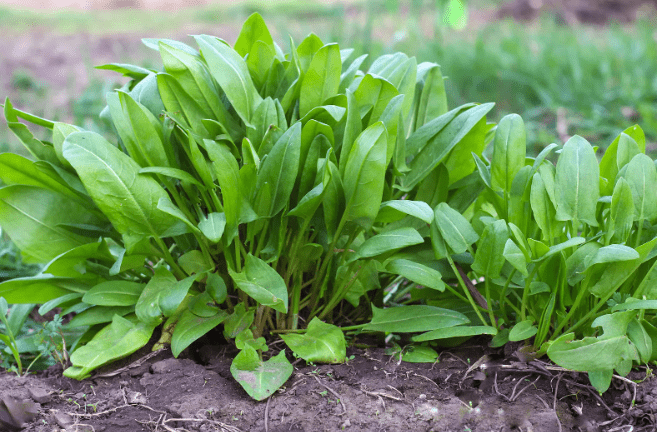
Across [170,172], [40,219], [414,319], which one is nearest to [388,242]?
[414,319]

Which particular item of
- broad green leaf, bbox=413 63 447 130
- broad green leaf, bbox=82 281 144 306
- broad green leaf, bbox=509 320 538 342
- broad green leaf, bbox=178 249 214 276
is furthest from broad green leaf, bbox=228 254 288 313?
broad green leaf, bbox=413 63 447 130

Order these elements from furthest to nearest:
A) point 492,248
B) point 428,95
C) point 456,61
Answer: point 456,61
point 428,95
point 492,248

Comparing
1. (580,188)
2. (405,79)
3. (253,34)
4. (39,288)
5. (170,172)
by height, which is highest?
(253,34)

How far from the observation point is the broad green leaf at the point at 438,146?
5.54 feet

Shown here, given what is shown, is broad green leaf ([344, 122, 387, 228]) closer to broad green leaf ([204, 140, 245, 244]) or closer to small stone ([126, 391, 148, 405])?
broad green leaf ([204, 140, 245, 244])

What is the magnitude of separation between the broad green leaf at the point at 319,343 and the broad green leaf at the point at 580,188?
695mm

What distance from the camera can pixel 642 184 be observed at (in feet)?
4.94

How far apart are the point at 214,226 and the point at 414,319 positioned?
0.62 m

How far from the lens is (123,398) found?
1567 millimetres

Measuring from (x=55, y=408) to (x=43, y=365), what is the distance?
37 cm

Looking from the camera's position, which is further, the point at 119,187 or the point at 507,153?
the point at 507,153

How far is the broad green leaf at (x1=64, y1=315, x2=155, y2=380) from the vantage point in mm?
1596

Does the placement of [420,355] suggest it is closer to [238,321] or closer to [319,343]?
[319,343]

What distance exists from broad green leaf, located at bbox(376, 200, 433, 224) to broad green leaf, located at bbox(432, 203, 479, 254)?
4.3 inches
